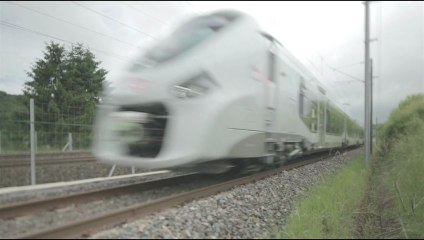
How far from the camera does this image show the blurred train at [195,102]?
6621 mm

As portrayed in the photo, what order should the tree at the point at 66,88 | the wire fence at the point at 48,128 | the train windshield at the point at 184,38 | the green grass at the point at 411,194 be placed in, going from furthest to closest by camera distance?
the tree at the point at 66,88
the wire fence at the point at 48,128
the train windshield at the point at 184,38
the green grass at the point at 411,194

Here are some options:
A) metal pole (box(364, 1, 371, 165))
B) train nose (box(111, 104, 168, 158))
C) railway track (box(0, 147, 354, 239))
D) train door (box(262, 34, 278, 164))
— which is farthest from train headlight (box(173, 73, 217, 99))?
metal pole (box(364, 1, 371, 165))

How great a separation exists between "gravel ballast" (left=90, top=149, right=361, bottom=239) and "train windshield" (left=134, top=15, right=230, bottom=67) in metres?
2.53

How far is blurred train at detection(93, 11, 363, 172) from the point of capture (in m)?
6.62

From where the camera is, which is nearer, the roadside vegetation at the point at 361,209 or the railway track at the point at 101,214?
the railway track at the point at 101,214

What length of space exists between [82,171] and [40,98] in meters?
3.16

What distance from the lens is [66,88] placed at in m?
12.5

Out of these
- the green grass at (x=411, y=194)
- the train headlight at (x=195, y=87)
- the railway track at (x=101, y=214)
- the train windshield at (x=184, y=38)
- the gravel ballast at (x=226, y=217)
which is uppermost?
the train windshield at (x=184, y=38)

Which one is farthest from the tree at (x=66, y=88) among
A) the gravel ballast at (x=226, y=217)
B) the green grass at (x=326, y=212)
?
the green grass at (x=326, y=212)

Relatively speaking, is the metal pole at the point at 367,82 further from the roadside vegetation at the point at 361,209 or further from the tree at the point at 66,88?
the tree at the point at 66,88

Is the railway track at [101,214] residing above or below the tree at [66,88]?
below

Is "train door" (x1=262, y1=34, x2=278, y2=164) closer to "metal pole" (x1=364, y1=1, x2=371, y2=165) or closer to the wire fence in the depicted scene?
the wire fence

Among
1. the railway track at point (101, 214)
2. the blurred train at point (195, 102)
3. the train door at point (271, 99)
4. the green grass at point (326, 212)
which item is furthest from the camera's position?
the train door at point (271, 99)

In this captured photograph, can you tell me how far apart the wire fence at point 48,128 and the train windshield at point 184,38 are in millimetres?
2903
